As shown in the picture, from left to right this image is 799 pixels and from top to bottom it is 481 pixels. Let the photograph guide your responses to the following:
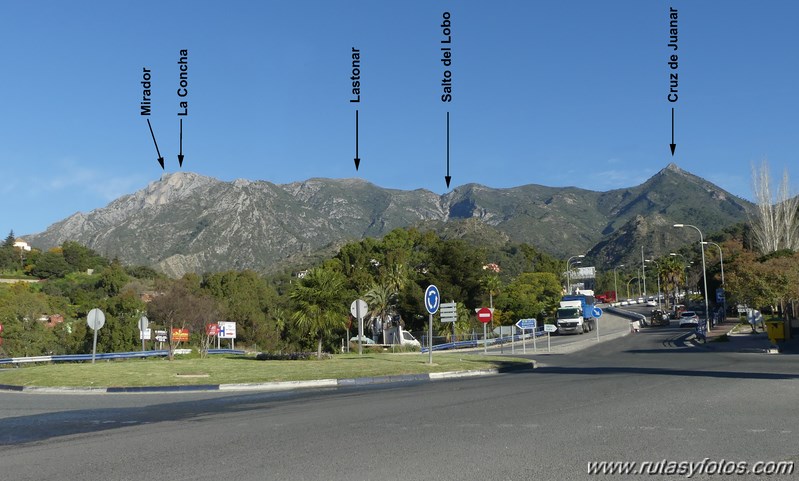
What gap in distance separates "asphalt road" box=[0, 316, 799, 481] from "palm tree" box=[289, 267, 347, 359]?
15.6m

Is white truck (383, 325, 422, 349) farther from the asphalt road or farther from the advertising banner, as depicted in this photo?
the asphalt road

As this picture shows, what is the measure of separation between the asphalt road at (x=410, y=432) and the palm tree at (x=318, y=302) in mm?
15649

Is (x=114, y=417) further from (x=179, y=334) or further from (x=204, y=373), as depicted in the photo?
(x=179, y=334)

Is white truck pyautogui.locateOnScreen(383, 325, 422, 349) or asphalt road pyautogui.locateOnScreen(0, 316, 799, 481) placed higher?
asphalt road pyautogui.locateOnScreen(0, 316, 799, 481)

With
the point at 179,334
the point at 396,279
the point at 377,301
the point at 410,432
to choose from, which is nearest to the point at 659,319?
the point at 396,279

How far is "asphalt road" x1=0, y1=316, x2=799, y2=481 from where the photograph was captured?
7.97 m

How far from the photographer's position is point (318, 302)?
3372 cm

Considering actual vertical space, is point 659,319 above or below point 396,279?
below

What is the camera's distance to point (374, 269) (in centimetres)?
10356

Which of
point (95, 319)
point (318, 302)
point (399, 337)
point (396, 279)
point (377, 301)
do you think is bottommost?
point (399, 337)

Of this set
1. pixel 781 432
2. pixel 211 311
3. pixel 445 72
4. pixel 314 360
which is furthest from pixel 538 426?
pixel 211 311

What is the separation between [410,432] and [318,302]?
23.8 metres

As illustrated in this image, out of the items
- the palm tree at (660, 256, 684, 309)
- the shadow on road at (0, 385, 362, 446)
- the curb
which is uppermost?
the palm tree at (660, 256, 684, 309)

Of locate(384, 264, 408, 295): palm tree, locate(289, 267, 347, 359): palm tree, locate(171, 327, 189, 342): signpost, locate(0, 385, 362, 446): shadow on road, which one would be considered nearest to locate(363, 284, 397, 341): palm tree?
locate(384, 264, 408, 295): palm tree
